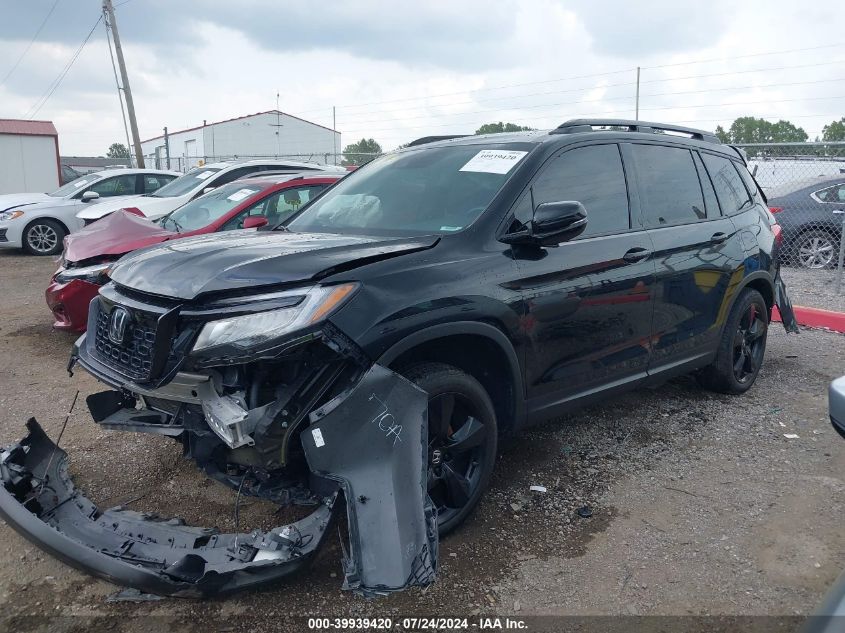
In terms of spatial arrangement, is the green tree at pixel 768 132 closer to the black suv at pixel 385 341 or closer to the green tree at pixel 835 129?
the green tree at pixel 835 129

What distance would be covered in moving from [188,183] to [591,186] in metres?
8.21

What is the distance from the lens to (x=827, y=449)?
4.27 m

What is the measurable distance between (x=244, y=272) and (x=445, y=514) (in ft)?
4.50

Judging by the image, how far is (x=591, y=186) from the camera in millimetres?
3885

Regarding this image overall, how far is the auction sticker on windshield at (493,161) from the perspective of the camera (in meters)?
3.61

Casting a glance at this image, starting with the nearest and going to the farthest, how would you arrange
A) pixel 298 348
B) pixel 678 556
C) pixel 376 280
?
pixel 298 348 < pixel 376 280 < pixel 678 556

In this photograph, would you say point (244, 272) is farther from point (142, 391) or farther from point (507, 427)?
point (507, 427)

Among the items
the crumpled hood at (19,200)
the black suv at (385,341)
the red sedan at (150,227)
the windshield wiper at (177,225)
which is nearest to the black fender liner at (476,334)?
the black suv at (385,341)

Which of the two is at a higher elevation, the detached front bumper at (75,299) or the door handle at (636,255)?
the door handle at (636,255)

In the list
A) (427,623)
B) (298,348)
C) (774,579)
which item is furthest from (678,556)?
(298,348)

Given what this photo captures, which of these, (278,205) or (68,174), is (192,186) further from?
(68,174)

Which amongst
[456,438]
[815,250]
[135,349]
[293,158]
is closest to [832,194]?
[815,250]

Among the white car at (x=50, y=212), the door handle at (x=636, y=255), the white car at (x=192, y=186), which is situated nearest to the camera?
the door handle at (x=636, y=255)

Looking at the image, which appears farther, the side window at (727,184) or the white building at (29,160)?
the white building at (29,160)
